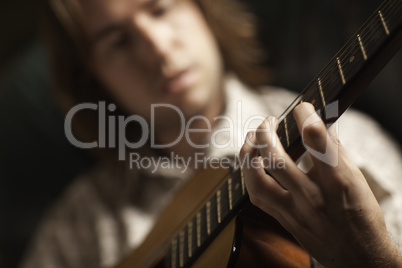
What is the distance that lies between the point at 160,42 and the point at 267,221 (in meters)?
0.33

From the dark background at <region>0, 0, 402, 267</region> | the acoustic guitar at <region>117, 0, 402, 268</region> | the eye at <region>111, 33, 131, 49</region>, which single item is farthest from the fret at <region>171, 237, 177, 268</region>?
the dark background at <region>0, 0, 402, 267</region>

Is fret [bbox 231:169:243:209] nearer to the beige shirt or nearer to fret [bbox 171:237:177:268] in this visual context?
fret [bbox 171:237:177:268]

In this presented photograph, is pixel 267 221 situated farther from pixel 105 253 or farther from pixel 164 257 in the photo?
pixel 105 253

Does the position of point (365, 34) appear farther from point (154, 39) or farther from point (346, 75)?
point (154, 39)

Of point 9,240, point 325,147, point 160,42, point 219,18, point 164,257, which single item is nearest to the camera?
point 325,147

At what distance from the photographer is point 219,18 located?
74cm

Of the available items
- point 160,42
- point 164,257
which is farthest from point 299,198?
point 160,42

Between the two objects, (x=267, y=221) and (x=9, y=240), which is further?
(x=9, y=240)

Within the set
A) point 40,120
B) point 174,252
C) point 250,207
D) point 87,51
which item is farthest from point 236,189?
point 40,120

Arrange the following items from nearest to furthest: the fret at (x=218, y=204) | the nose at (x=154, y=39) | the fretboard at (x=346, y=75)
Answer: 1. the fretboard at (x=346, y=75)
2. the fret at (x=218, y=204)
3. the nose at (x=154, y=39)

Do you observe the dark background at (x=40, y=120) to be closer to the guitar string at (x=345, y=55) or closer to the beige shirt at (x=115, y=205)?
the beige shirt at (x=115, y=205)

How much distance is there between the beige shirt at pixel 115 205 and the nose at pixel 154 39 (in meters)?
0.13

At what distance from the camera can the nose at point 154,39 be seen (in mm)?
626

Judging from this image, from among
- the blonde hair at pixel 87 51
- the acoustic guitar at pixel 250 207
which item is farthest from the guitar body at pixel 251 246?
the blonde hair at pixel 87 51
